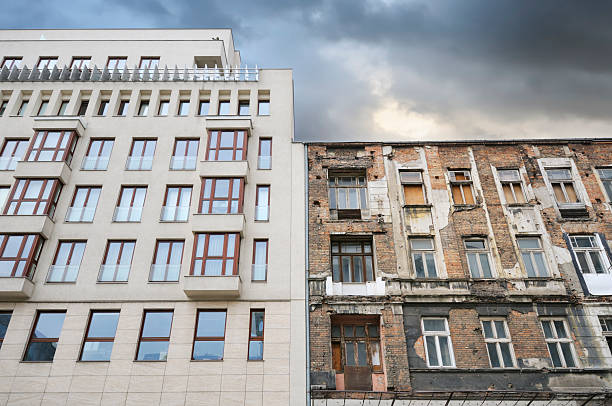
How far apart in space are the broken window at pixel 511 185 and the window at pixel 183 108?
18.6 m

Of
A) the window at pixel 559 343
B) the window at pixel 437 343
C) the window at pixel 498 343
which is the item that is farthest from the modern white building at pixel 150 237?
the window at pixel 559 343

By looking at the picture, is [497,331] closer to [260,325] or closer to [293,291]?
[293,291]

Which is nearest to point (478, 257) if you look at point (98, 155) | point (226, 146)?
point (226, 146)

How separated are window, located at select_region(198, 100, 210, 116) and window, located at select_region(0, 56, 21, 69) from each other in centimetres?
1404

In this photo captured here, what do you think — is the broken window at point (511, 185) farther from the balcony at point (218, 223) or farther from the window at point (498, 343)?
the balcony at point (218, 223)

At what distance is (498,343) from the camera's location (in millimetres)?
18062

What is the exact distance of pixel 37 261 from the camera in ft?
65.6

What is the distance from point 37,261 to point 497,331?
71.4 feet

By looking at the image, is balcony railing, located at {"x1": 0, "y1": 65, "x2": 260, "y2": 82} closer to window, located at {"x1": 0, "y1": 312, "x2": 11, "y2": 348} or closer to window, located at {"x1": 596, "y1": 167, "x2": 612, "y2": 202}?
window, located at {"x1": 0, "y1": 312, "x2": 11, "y2": 348}

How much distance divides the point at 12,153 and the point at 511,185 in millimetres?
27923

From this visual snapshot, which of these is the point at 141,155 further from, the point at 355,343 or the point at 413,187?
the point at 355,343

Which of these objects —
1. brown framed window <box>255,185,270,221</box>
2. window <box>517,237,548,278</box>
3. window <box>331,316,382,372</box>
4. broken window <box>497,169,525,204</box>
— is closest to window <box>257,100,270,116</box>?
brown framed window <box>255,185,270,221</box>

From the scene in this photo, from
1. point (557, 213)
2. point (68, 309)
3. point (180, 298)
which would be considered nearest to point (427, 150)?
point (557, 213)

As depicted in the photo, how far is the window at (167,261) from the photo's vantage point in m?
19.7
